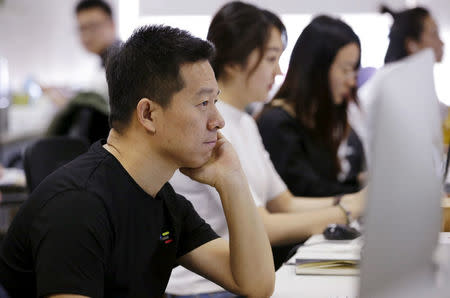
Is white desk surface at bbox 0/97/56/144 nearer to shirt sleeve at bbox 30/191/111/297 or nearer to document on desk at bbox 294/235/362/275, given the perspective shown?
document on desk at bbox 294/235/362/275

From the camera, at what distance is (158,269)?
1324 mm

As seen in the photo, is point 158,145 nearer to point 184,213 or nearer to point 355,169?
point 184,213

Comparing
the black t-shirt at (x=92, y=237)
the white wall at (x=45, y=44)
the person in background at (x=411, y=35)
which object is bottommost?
→ the white wall at (x=45, y=44)

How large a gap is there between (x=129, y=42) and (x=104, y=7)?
326cm

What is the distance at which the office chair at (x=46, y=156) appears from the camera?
212 centimetres

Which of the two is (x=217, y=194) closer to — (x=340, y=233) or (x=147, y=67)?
(x=340, y=233)

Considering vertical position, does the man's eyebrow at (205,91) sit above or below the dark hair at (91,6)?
above

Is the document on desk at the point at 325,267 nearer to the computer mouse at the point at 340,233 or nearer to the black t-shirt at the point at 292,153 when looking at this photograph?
the computer mouse at the point at 340,233

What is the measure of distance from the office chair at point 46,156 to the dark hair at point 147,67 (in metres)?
0.88

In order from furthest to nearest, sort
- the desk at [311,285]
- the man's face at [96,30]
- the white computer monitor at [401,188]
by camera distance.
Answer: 1. the man's face at [96,30]
2. the desk at [311,285]
3. the white computer monitor at [401,188]

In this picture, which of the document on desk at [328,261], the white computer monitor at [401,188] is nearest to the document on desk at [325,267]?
the document on desk at [328,261]

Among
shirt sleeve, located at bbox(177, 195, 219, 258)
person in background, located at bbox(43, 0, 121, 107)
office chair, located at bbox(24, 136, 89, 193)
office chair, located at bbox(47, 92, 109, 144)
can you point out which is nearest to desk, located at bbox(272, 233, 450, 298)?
shirt sleeve, located at bbox(177, 195, 219, 258)

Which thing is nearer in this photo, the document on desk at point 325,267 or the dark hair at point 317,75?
the document on desk at point 325,267

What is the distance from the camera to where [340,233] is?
1.82 metres
